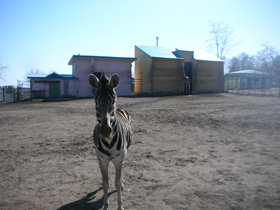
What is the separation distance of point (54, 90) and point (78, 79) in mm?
3486

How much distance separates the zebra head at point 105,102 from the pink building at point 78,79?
2766 cm

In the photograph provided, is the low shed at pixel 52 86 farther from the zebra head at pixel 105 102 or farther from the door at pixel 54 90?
the zebra head at pixel 105 102

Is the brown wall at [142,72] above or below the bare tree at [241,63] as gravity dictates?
below

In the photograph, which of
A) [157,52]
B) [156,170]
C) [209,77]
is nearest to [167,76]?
[157,52]

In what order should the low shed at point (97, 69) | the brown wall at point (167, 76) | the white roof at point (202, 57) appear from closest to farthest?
the low shed at point (97, 69) < the brown wall at point (167, 76) < the white roof at point (202, 57)

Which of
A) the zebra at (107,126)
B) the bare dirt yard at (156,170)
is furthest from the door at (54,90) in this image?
the zebra at (107,126)

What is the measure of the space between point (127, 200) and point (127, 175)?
1109mm

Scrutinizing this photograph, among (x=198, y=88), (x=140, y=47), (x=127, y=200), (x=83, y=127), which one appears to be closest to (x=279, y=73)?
(x=198, y=88)

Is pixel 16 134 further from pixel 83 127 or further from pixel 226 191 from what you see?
pixel 226 191

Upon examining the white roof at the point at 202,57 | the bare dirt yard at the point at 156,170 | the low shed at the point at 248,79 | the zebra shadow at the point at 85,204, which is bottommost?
the zebra shadow at the point at 85,204

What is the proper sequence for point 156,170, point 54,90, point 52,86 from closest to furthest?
point 156,170, point 52,86, point 54,90

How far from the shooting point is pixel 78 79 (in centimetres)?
3048

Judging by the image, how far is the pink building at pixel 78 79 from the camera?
97.0ft

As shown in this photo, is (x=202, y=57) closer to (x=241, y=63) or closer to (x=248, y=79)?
(x=248, y=79)
